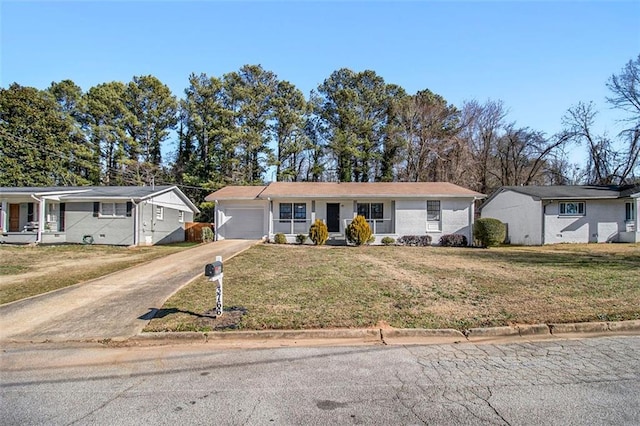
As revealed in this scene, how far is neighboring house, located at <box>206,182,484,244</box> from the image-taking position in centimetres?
2136

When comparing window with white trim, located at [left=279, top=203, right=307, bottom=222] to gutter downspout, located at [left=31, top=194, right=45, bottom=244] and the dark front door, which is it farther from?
gutter downspout, located at [left=31, top=194, right=45, bottom=244]

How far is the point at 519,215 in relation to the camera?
79.5 ft

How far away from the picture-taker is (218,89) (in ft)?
112

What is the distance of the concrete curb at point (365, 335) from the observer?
5305 millimetres

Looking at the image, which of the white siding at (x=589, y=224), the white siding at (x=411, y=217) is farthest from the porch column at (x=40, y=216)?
the white siding at (x=589, y=224)

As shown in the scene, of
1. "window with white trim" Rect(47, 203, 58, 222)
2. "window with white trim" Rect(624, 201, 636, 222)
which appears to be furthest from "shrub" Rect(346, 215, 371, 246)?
"window with white trim" Rect(47, 203, 58, 222)

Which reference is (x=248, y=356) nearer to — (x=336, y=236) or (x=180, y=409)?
(x=180, y=409)

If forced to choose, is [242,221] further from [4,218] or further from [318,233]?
[4,218]

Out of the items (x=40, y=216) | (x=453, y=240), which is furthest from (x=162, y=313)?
(x=40, y=216)

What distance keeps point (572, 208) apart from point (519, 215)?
2.91m

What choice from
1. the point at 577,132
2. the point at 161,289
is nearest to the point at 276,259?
the point at 161,289

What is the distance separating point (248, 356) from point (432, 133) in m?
32.2

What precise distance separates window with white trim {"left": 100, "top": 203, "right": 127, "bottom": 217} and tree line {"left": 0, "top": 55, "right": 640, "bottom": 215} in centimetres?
1199

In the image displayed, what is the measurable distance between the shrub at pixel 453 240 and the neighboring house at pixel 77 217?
1686 centimetres
